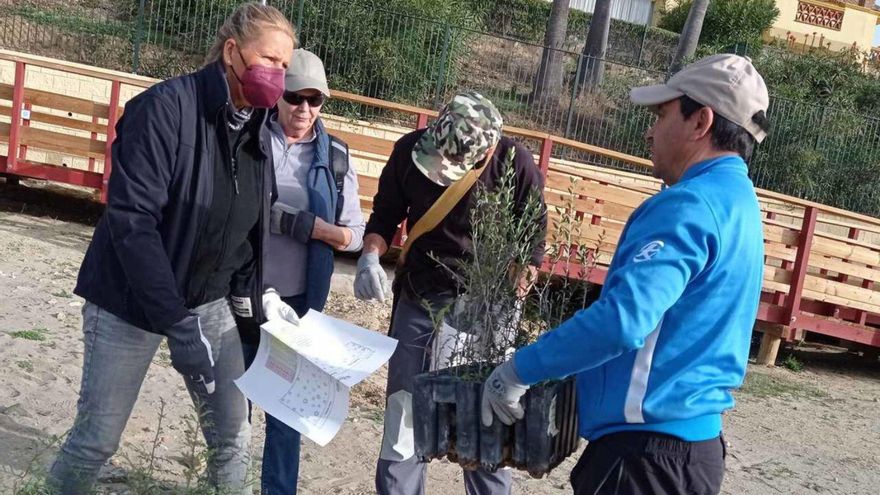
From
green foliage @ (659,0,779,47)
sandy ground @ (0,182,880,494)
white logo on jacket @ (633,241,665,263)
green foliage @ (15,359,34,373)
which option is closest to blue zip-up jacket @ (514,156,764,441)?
white logo on jacket @ (633,241,665,263)

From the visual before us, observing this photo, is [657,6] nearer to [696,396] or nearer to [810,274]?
[810,274]

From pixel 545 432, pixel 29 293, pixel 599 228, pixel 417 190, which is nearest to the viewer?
pixel 545 432

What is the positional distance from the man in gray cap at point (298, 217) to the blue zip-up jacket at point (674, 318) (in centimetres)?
166

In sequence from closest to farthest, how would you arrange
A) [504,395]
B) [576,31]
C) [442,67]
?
1. [504,395]
2. [442,67]
3. [576,31]

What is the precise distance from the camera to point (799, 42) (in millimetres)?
29516

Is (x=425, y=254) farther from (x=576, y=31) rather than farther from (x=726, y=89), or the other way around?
(x=576, y=31)

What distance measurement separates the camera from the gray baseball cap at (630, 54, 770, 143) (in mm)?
2420

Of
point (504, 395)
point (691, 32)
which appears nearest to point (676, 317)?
point (504, 395)

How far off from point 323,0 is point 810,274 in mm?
8805

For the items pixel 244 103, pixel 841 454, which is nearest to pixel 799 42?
pixel 841 454

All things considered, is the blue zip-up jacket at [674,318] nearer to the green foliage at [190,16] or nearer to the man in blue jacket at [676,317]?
the man in blue jacket at [676,317]

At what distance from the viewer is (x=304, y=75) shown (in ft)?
12.5

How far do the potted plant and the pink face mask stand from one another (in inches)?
28.1

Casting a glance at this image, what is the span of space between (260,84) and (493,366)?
1.09m
